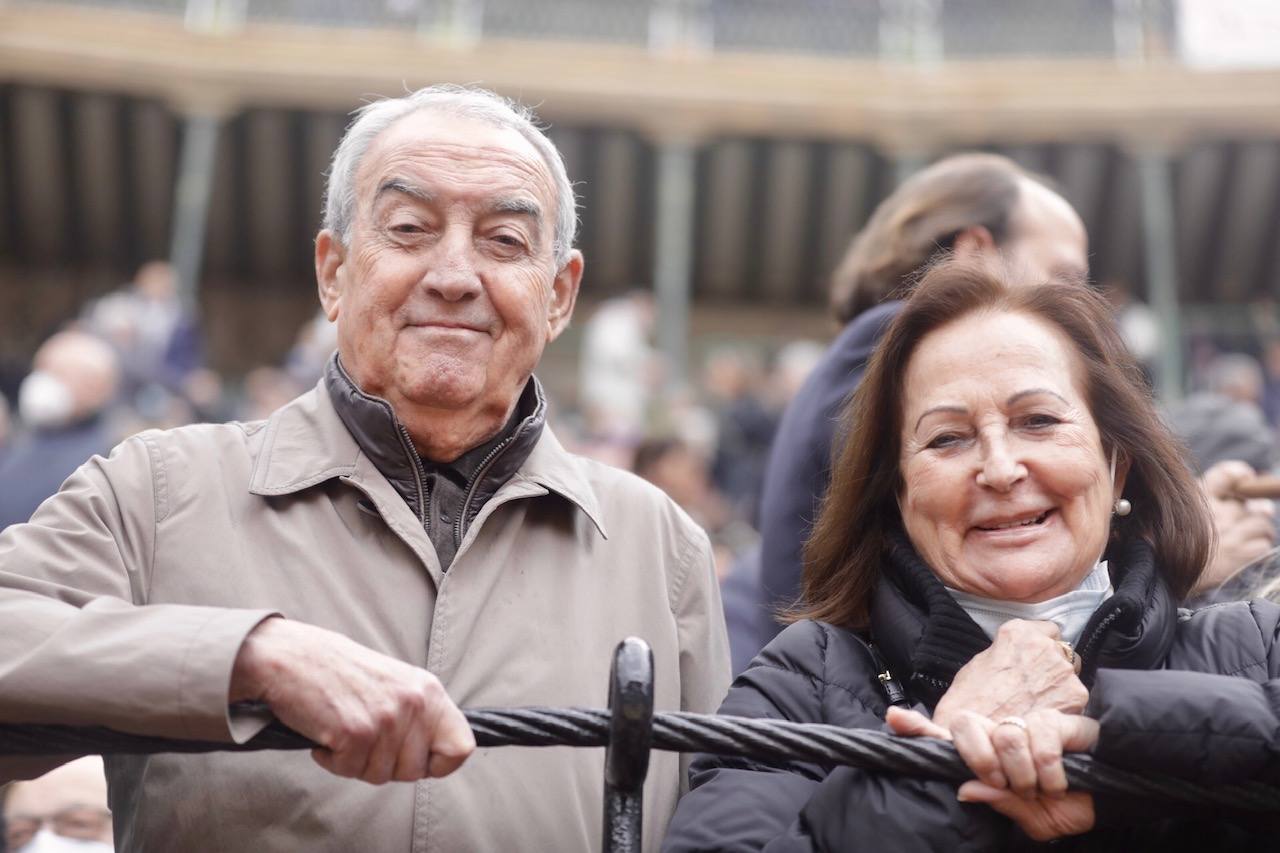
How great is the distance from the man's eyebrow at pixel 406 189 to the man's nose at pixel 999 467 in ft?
3.43

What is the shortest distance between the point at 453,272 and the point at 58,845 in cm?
194

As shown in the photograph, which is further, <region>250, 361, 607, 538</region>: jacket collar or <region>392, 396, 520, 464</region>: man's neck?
<region>392, 396, 520, 464</region>: man's neck

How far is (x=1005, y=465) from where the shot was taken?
7.12 ft

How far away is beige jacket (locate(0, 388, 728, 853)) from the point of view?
71.8 inches

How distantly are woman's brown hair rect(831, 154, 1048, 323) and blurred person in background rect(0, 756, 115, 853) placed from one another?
2.17 meters

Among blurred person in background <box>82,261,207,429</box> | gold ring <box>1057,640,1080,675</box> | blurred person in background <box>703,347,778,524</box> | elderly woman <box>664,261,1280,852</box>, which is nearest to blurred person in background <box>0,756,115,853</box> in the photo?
elderly woman <box>664,261,1280,852</box>

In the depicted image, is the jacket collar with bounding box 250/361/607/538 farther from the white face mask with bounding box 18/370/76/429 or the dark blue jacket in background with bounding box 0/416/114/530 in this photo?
the white face mask with bounding box 18/370/76/429

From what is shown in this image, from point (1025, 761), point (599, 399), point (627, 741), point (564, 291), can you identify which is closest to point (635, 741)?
point (627, 741)

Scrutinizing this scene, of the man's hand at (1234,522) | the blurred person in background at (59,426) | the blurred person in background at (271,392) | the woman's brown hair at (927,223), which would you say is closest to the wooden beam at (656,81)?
the blurred person in background at (271,392)

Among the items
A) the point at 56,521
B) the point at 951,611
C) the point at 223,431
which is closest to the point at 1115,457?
the point at 951,611

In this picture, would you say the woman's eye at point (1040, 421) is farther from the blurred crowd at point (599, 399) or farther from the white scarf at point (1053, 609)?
the blurred crowd at point (599, 399)

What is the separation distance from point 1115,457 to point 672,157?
453 inches

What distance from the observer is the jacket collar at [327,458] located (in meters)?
2.33

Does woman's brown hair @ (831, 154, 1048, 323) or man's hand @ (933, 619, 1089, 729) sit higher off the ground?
woman's brown hair @ (831, 154, 1048, 323)
